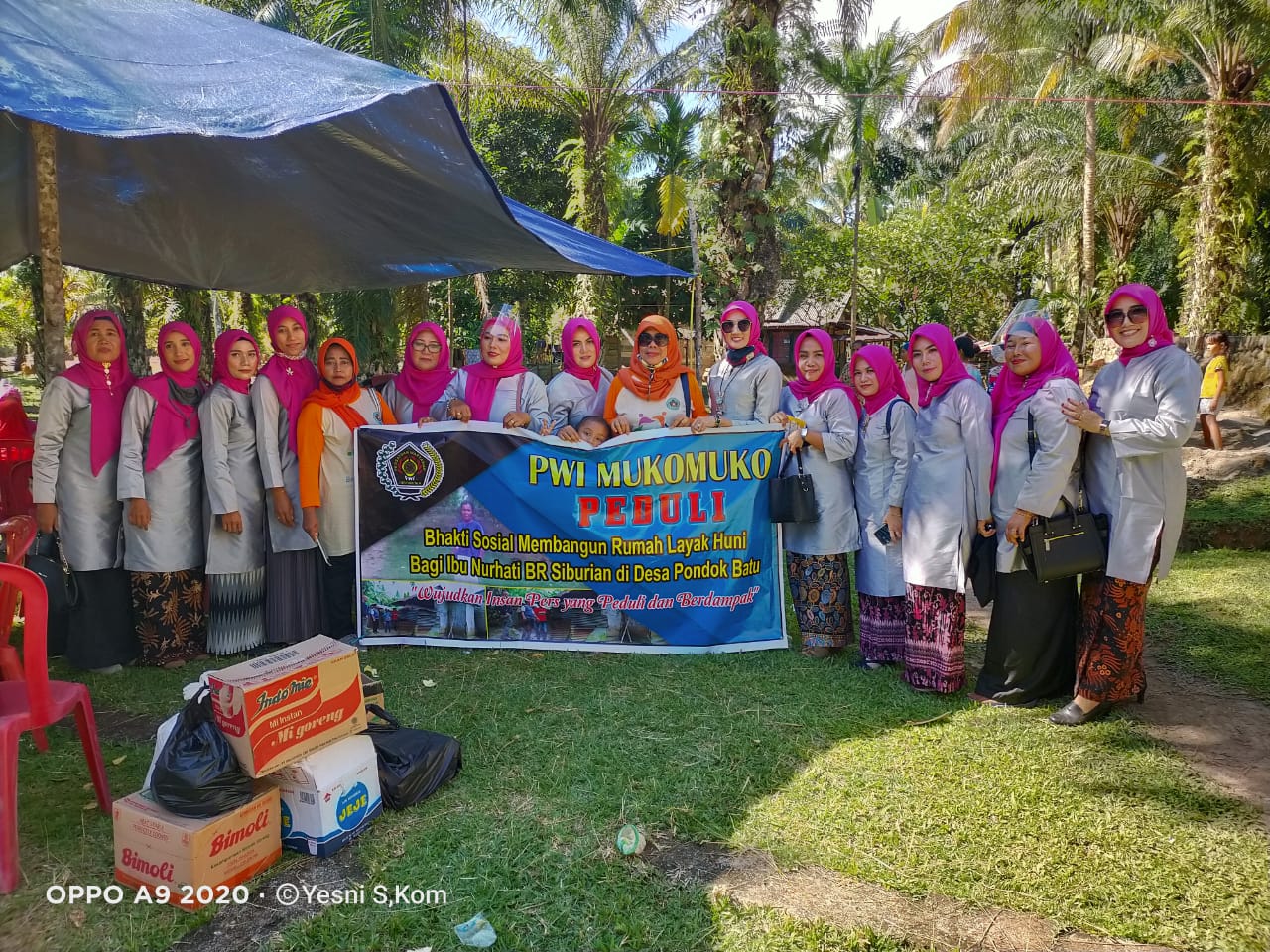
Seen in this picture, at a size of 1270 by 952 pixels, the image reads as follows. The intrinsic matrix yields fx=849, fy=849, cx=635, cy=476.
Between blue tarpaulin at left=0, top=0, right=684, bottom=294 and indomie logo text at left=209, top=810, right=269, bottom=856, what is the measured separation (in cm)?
217

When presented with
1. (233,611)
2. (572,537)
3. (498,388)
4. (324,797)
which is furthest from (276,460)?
(324,797)

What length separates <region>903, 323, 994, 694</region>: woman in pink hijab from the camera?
147 inches

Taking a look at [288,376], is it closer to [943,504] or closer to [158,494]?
[158,494]

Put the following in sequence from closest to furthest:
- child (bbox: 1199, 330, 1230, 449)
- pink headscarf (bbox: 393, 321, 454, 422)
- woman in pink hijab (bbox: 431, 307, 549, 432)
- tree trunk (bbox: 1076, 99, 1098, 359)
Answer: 1. woman in pink hijab (bbox: 431, 307, 549, 432)
2. pink headscarf (bbox: 393, 321, 454, 422)
3. child (bbox: 1199, 330, 1230, 449)
4. tree trunk (bbox: 1076, 99, 1098, 359)

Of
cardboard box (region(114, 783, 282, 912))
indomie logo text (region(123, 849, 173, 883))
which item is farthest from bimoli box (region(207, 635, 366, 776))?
indomie logo text (region(123, 849, 173, 883))

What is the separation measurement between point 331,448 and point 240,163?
1938 mm

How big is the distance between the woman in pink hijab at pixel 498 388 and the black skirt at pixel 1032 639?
2.48m

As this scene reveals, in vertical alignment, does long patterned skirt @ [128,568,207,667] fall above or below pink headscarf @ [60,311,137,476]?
below

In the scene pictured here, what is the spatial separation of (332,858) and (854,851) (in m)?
1.62

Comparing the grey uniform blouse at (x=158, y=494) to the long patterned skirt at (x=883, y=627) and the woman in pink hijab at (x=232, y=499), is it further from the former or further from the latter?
the long patterned skirt at (x=883, y=627)

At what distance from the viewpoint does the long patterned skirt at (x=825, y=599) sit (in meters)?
4.33

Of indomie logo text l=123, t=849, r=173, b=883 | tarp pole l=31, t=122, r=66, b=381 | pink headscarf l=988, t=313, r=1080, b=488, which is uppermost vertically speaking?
tarp pole l=31, t=122, r=66, b=381

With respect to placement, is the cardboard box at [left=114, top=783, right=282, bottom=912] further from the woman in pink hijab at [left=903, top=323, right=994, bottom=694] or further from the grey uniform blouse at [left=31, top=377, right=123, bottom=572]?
the woman in pink hijab at [left=903, top=323, right=994, bottom=694]

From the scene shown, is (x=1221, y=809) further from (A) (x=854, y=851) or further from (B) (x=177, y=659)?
(B) (x=177, y=659)
